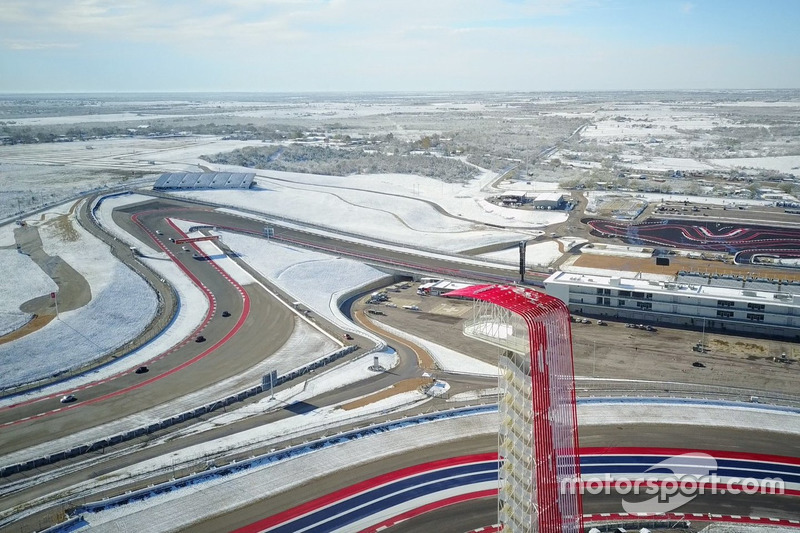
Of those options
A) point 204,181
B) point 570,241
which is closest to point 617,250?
point 570,241

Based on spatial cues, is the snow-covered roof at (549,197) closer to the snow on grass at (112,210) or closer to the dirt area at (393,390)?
the snow on grass at (112,210)

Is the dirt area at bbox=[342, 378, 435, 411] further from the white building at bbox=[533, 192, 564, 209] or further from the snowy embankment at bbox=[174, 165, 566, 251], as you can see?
the white building at bbox=[533, 192, 564, 209]

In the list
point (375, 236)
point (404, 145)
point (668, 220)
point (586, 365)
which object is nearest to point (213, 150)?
point (404, 145)

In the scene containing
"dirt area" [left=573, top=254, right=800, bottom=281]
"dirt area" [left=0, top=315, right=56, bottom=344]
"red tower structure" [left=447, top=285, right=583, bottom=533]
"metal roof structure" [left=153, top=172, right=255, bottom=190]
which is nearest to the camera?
"red tower structure" [left=447, top=285, right=583, bottom=533]

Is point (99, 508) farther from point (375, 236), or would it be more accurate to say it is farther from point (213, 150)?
point (213, 150)

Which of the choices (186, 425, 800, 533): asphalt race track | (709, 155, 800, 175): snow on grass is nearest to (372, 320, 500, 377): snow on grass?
(186, 425, 800, 533): asphalt race track

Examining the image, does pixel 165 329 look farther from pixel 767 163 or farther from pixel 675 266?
pixel 767 163
